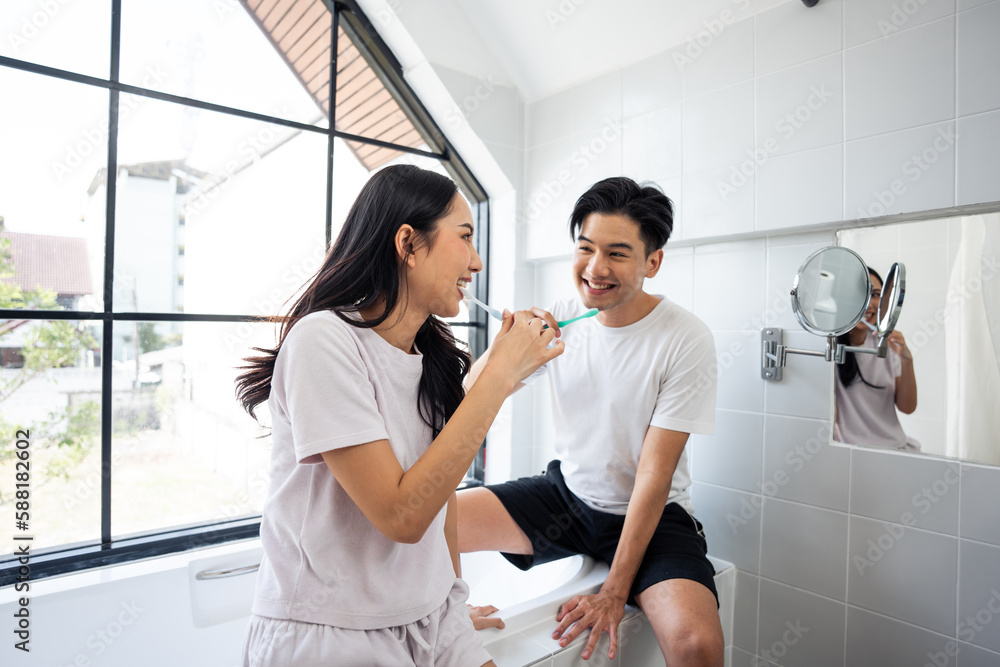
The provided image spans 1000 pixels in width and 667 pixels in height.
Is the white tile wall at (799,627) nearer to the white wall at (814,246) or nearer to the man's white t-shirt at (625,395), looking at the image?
the white wall at (814,246)

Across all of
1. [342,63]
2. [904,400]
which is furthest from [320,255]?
[904,400]

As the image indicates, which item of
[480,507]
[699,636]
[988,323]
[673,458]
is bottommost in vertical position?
[699,636]

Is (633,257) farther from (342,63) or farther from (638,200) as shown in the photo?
(342,63)

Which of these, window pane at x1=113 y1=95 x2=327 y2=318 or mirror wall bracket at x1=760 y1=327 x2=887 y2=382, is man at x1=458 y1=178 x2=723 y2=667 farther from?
window pane at x1=113 y1=95 x2=327 y2=318

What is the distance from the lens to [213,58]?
5.79 feet

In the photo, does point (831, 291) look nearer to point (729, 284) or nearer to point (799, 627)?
point (729, 284)

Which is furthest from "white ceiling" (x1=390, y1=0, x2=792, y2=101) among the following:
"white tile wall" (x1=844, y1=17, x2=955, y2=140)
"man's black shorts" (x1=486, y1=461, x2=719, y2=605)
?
"man's black shorts" (x1=486, y1=461, x2=719, y2=605)

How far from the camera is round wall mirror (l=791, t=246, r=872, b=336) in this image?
1.38m

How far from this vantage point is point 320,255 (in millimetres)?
2029

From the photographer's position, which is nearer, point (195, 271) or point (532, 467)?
point (195, 271)

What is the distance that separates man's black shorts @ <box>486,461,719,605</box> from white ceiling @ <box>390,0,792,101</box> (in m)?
1.35

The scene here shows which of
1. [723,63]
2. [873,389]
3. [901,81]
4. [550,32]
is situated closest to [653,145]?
[723,63]

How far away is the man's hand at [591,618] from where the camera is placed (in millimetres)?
1212

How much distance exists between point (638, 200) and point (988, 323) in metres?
0.81
